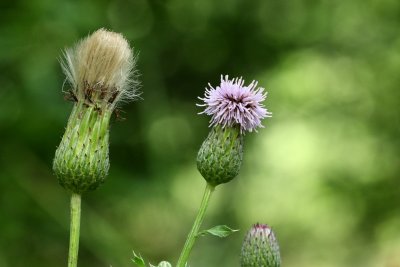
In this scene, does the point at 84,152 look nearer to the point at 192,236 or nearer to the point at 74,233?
the point at 74,233

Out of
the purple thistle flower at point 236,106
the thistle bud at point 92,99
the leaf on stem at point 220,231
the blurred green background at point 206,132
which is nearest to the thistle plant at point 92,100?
the thistle bud at point 92,99

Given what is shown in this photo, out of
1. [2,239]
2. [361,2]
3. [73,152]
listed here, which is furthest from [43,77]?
[361,2]

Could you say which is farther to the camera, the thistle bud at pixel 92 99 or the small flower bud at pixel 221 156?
the small flower bud at pixel 221 156

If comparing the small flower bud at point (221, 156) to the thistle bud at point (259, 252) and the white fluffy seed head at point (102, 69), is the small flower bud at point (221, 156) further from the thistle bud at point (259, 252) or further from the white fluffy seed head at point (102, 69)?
the white fluffy seed head at point (102, 69)

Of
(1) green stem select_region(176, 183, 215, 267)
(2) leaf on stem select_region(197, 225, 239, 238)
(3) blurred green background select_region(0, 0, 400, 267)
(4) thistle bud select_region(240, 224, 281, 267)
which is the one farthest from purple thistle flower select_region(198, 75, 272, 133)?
(3) blurred green background select_region(0, 0, 400, 267)

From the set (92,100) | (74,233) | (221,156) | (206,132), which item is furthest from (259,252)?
(206,132)

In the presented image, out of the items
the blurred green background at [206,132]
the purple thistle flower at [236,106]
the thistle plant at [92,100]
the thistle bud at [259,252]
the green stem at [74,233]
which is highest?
the blurred green background at [206,132]
